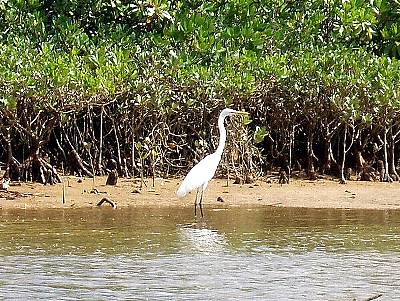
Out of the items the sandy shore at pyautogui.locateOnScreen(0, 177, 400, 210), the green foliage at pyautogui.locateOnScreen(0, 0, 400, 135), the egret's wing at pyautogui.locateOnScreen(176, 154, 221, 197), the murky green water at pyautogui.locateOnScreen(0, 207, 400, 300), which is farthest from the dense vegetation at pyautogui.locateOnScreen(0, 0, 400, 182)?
the murky green water at pyautogui.locateOnScreen(0, 207, 400, 300)

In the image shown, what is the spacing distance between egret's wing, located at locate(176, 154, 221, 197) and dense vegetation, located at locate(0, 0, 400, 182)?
95.6 inches

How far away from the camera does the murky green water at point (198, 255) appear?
7.69 metres

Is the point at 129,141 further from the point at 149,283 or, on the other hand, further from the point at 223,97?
the point at 149,283

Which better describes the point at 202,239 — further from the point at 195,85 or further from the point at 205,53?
the point at 205,53

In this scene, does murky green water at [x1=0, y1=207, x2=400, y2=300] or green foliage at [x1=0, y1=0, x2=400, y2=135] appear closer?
murky green water at [x1=0, y1=207, x2=400, y2=300]

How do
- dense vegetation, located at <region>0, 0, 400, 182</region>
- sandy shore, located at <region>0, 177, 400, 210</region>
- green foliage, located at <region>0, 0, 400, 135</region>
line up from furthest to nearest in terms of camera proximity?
dense vegetation, located at <region>0, 0, 400, 182</region> → green foliage, located at <region>0, 0, 400, 135</region> → sandy shore, located at <region>0, 177, 400, 210</region>

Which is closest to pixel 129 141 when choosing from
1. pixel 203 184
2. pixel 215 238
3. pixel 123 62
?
pixel 123 62

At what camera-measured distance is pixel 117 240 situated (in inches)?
404

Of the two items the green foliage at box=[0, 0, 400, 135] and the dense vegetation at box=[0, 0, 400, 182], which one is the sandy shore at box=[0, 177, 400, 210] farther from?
the green foliage at box=[0, 0, 400, 135]

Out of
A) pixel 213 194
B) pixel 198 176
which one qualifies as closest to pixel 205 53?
pixel 213 194

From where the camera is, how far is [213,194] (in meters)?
15.4

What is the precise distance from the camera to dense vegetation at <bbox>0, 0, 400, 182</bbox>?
16016mm

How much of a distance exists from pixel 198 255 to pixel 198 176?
4.19 meters

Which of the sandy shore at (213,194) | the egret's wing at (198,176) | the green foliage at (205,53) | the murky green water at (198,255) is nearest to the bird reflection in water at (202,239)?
the murky green water at (198,255)
